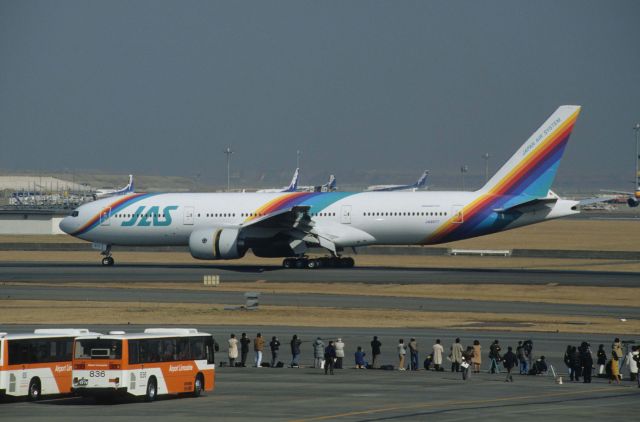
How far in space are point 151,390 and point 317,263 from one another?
40326mm

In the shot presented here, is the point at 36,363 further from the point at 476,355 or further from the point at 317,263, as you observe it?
the point at 317,263

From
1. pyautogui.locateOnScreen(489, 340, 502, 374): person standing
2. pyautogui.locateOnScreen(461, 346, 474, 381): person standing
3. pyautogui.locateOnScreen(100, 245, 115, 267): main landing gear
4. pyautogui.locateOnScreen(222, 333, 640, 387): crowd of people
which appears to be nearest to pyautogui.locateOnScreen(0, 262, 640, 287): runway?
pyautogui.locateOnScreen(100, 245, 115, 267): main landing gear

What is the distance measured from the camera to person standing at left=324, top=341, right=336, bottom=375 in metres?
33.8

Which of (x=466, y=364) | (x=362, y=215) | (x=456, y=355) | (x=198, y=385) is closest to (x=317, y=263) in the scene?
(x=362, y=215)

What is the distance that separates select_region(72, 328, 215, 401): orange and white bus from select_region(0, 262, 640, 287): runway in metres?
30.5

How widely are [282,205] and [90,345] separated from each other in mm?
41995

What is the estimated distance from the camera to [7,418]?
82.4 ft

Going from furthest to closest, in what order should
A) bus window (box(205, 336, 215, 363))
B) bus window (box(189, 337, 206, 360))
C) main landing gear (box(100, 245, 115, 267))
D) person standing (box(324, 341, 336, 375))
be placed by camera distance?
1. main landing gear (box(100, 245, 115, 267))
2. person standing (box(324, 341, 336, 375))
3. bus window (box(205, 336, 215, 363))
4. bus window (box(189, 337, 206, 360))

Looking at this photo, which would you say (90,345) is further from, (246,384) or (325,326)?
(325,326)

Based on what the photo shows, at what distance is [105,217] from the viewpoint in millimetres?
72938

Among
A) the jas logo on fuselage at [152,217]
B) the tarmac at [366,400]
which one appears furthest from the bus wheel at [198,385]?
the jas logo on fuselage at [152,217]

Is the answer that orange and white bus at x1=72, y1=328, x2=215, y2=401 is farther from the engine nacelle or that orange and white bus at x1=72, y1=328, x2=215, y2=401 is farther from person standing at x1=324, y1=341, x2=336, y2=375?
the engine nacelle

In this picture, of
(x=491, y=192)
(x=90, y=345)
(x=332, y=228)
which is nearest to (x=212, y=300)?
(x=332, y=228)

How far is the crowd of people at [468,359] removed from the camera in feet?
108
